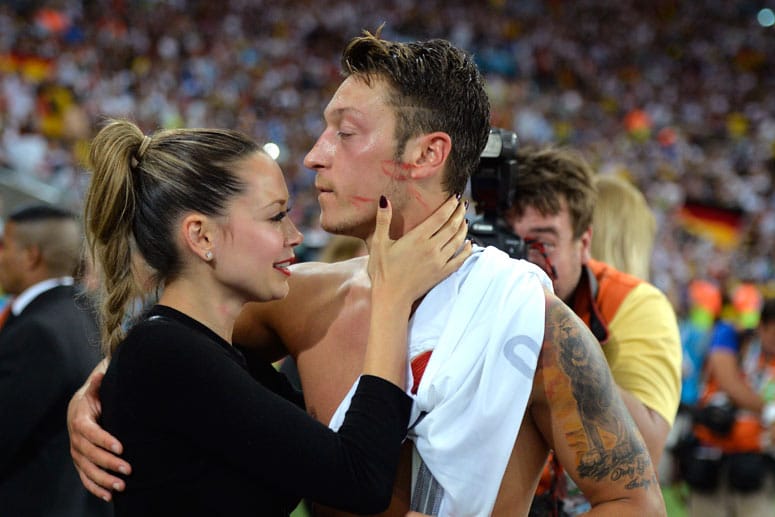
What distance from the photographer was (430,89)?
1.99 meters

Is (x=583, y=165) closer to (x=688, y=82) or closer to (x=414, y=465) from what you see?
(x=414, y=465)

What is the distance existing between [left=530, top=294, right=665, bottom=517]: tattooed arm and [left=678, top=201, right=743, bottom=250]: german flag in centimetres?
1704

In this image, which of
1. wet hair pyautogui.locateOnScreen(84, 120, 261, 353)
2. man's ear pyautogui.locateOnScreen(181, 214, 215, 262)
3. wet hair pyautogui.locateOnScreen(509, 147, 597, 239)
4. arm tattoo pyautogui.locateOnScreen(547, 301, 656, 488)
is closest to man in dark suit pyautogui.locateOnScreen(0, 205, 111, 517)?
wet hair pyautogui.locateOnScreen(84, 120, 261, 353)

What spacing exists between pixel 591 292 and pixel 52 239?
2319 mm

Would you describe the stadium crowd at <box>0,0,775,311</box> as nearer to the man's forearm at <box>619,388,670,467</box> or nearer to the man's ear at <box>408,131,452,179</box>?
the man's forearm at <box>619,388,670,467</box>

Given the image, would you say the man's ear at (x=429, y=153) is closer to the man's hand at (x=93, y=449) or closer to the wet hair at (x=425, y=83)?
the wet hair at (x=425, y=83)

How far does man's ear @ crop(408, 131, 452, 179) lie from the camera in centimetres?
200

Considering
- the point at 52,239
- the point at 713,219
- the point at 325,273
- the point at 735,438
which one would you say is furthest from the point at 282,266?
the point at 713,219

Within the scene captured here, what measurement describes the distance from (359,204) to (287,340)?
413mm

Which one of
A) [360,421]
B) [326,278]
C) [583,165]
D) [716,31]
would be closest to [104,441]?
[360,421]

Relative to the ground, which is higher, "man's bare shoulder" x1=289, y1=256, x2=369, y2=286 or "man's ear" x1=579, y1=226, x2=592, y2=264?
"man's ear" x1=579, y1=226, x2=592, y2=264

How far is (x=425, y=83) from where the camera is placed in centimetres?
199

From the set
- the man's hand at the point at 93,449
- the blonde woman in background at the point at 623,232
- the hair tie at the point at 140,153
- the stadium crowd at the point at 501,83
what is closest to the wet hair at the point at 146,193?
the hair tie at the point at 140,153

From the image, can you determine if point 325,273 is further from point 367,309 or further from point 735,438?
point 735,438
